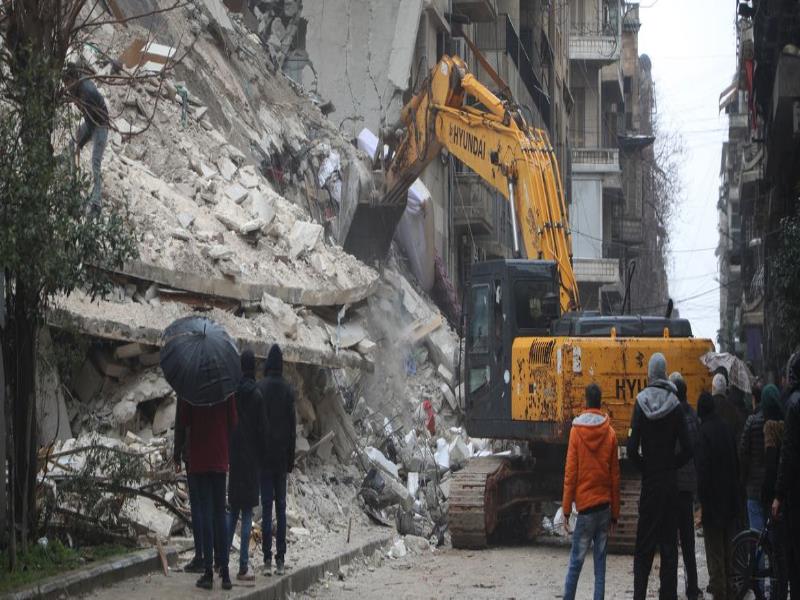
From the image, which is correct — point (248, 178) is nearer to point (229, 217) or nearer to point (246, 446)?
point (229, 217)

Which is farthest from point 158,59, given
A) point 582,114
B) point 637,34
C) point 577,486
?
point 637,34

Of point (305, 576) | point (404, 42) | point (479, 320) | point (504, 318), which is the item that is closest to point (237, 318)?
point (479, 320)

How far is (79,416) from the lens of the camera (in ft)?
48.9

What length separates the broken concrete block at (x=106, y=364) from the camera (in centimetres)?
1541

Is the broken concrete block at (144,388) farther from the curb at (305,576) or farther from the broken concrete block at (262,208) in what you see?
the broken concrete block at (262,208)

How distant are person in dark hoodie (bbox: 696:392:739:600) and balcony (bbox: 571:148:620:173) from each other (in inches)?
1935

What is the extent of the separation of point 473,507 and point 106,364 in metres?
4.52

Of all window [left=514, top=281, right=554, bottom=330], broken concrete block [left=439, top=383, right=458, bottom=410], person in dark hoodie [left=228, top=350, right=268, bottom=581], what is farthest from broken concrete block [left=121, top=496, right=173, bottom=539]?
broken concrete block [left=439, top=383, right=458, bottom=410]

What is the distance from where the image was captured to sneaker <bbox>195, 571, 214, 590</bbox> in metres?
10.6

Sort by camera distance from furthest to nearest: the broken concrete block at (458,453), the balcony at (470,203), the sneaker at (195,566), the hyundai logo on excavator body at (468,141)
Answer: the balcony at (470,203) < the broken concrete block at (458,453) < the hyundai logo on excavator body at (468,141) < the sneaker at (195,566)

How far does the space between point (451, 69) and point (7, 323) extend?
12625 mm

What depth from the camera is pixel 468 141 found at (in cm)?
2112

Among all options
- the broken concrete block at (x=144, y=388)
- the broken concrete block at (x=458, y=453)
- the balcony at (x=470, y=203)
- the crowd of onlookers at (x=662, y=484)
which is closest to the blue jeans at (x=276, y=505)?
the crowd of onlookers at (x=662, y=484)

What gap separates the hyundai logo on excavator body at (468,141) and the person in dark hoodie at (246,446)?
9385mm
